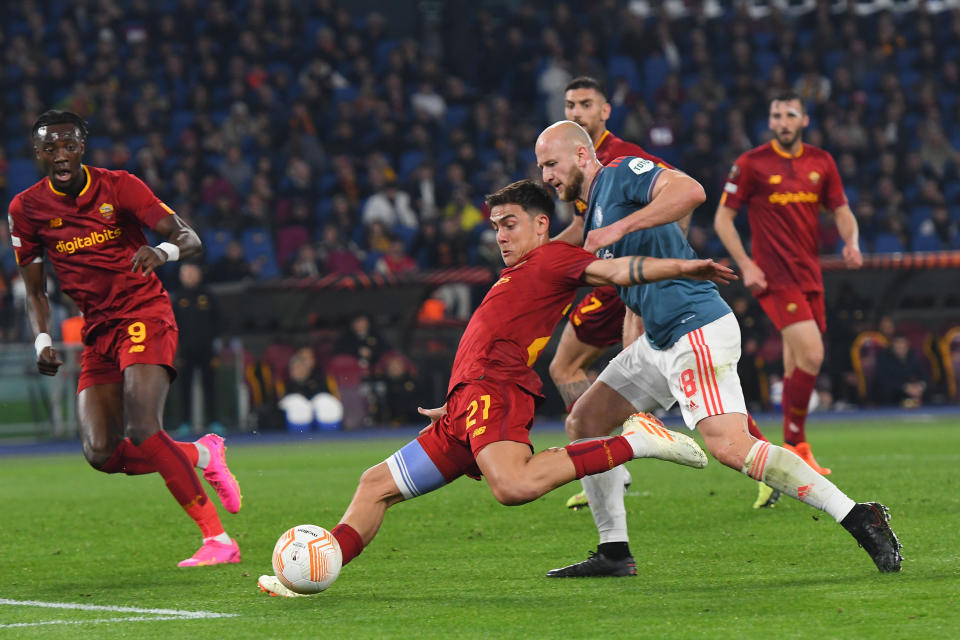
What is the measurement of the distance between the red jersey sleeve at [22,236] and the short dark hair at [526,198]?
2752 millimetres

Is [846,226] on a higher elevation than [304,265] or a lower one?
lower

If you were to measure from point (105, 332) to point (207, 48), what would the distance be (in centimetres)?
1654

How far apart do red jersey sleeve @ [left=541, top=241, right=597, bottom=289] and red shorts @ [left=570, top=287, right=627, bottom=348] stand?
2074 millimetres

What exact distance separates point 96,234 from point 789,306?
4.91 metres

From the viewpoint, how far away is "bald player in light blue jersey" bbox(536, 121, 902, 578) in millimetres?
6438

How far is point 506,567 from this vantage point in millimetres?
7281

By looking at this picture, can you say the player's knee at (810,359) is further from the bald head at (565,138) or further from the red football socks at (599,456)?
the red football socks at (599,456)

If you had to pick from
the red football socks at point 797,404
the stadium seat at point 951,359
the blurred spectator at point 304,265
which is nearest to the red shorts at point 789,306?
the red football socks at point 797,404

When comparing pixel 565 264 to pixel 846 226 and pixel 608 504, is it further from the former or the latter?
pixel 846 226

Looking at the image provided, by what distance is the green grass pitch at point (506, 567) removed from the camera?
5.62 metres

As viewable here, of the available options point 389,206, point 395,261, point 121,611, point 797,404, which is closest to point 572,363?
point 797,404

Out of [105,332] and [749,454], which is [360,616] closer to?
[749,454]

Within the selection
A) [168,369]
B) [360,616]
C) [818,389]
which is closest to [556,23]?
[818,389]

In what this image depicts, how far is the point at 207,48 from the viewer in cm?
2369
